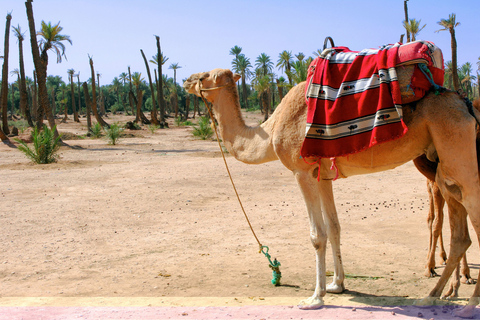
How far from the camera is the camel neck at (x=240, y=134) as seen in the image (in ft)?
15.4

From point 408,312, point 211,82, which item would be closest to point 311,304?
point 408,312

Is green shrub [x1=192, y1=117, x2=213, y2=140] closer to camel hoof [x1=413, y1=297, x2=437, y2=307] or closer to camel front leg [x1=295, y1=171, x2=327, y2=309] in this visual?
camel front leg [x1=295, y1=171, x2=327, y2=309]

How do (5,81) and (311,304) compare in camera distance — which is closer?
(311,304)

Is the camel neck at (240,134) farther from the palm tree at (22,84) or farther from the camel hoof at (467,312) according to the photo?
the palm tree at (22,84)

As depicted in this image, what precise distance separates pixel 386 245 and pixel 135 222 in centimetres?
431

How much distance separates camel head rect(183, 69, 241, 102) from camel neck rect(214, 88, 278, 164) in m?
0.07

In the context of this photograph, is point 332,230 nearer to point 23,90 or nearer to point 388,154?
point 388,154

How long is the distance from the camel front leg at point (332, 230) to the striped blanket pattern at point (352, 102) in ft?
2.73

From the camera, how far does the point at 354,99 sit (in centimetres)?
394

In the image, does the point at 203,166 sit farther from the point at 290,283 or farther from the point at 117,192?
A: the point at 290,283

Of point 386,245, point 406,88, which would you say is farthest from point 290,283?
point 406,88

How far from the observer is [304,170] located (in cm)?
437

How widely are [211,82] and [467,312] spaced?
3354 millimetres

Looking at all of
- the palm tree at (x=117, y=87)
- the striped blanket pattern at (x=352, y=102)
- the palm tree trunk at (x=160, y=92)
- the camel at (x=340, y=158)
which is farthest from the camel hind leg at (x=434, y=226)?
the palm tree at (x=117, y=87)
